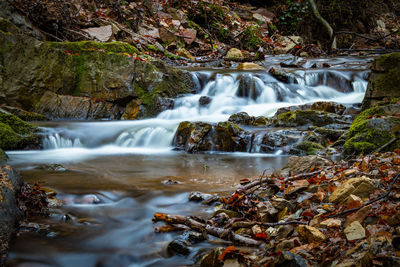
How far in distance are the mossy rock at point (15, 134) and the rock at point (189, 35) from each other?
36.4 feet

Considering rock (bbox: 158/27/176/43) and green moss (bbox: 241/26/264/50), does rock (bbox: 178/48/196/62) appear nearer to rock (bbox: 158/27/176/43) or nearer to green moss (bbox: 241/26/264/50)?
rock (bbox: 158/27/176/43)

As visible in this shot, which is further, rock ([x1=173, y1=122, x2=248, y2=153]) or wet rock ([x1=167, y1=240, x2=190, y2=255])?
rock ([x1=173, y1=122, x2=248, y2=153])

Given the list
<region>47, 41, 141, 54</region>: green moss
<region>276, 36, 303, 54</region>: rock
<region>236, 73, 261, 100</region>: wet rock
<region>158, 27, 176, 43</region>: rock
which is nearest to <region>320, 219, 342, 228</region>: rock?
<region>236, 73, 261, 100</region>: wet rock

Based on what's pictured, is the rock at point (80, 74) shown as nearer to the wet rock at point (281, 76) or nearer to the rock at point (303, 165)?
the wet rock at point (281, 76)

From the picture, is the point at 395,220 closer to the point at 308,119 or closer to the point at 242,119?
the point at 308,119

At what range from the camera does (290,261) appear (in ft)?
5.22

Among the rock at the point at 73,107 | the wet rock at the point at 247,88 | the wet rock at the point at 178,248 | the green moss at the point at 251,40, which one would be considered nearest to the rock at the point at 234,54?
the green moss at the point at 251,40

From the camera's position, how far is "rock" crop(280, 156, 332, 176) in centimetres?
350

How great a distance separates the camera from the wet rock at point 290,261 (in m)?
1.57

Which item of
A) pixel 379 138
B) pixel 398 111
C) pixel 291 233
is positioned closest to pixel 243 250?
pixel 291 233

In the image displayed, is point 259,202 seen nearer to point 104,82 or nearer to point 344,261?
point 344,261

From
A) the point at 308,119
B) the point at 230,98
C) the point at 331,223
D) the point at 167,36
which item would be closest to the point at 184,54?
the point at 167,36

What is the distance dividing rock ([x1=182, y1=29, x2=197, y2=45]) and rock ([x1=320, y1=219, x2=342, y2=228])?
15.6m

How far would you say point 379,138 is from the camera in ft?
15.5
